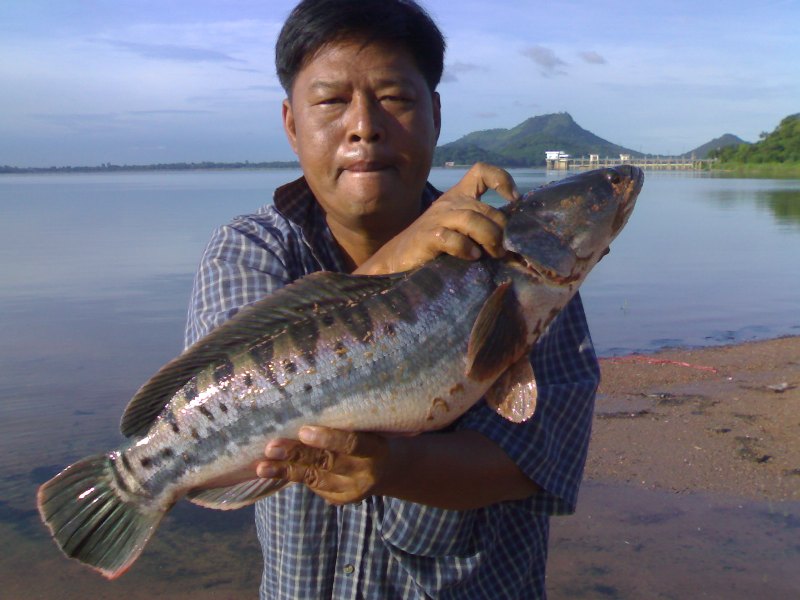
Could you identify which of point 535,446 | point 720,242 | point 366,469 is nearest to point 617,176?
point 535,446

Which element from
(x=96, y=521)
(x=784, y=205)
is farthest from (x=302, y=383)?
(x=784, y=205)

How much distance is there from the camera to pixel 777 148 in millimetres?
118438

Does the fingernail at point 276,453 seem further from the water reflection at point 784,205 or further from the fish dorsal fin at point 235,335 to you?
the water reflection at point 784,205

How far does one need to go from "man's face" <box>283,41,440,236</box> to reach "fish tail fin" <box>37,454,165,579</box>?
1.35 m

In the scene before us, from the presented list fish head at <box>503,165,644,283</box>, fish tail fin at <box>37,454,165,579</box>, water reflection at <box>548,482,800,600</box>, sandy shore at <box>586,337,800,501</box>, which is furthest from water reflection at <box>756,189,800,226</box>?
fish tail fin at <box>37,454,165,579</box>

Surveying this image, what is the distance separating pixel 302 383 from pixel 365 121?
102cm

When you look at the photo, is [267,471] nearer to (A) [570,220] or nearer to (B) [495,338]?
(B) [495,338]

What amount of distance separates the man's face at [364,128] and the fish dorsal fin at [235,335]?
45 centimetres

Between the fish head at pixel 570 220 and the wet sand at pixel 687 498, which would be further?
the wet sand at pixel 687 498

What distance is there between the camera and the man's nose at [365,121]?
299 cm

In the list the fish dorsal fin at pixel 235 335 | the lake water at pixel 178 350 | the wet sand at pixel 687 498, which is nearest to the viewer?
the fish dorsal fin at pixel 235 335

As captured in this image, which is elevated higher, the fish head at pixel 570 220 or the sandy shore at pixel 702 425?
the fish head at pixel 570 220

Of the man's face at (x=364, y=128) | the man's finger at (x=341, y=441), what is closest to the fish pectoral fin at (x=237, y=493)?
the man's finger at (x=341, y=441)

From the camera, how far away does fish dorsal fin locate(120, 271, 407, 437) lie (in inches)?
109
